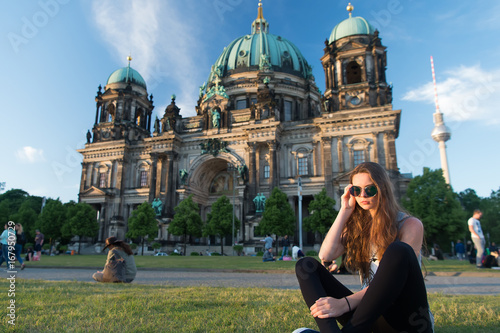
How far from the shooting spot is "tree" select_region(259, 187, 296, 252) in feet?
113

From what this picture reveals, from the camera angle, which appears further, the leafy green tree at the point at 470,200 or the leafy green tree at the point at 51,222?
the leafy green tree at the point at 470,200

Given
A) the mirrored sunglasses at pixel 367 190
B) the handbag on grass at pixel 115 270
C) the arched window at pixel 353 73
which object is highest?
the arched window at pixel 353 73

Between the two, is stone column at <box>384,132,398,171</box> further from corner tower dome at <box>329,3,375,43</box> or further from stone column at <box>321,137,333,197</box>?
corner tower dome at <box>329,3,375,43</box>

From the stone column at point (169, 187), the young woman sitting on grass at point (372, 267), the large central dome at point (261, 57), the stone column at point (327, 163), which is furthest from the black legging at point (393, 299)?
the large central dome at point (261, 57)

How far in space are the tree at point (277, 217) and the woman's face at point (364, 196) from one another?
3112cm

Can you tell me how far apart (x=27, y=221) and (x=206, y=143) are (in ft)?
95.5

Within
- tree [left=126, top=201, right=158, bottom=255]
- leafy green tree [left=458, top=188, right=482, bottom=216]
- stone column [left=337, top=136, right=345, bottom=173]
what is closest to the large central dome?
stone column [left=337, top=136, right=345, bottom=173]

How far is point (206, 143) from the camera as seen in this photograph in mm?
45344

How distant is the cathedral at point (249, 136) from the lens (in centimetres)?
3841

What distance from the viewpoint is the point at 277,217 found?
34250 mm

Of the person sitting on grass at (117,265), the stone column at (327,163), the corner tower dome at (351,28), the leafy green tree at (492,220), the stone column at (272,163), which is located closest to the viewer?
the person sitting on grass at (117,265)

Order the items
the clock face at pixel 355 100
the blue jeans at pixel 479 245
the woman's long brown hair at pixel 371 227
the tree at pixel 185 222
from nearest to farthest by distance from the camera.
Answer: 1. the woman's long brown hair at pixel 371 227
2. the blue jeans at pixel 479 245
3. the tree at pixel 185 222
4. the clock face at pixel 355 100

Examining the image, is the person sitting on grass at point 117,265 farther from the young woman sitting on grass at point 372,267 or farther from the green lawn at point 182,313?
the young woman sitting on grass at point 372,267

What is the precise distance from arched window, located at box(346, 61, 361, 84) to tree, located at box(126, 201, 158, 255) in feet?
90.9
